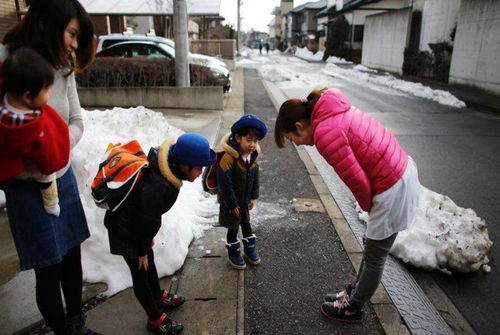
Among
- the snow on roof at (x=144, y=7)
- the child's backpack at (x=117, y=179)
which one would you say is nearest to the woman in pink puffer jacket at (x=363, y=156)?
the child's backpack at (x=117, y=179)

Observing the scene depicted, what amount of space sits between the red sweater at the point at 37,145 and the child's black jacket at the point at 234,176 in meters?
1.24

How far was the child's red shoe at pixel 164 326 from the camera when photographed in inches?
90.3

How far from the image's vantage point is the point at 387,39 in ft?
79.3

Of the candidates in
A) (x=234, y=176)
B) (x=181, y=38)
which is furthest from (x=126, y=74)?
(x=234, y=176)

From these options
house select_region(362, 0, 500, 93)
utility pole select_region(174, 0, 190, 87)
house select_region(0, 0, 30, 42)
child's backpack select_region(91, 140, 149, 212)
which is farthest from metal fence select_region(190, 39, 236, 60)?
child's backpack select_region(91, 140, 149, 212)

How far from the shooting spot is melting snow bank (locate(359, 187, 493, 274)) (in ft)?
10.3

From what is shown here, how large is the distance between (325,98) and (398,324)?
162cm

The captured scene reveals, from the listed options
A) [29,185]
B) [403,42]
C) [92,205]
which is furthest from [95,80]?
[403,42]

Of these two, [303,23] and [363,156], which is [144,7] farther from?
[303,23]

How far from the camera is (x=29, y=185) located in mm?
1783

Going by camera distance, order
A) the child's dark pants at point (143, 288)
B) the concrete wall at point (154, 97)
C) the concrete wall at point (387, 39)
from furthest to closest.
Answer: the concrete wall at point (387, 39) → the concrete wall at point (154, 97) → the child's dark pants at point (143, 288)

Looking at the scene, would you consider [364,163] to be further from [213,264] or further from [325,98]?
[213,264]

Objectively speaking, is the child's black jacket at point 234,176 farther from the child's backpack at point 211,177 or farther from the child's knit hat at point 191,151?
the child's knit hat at point 191,151

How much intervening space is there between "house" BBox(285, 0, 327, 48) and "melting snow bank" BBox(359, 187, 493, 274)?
5304 cm
